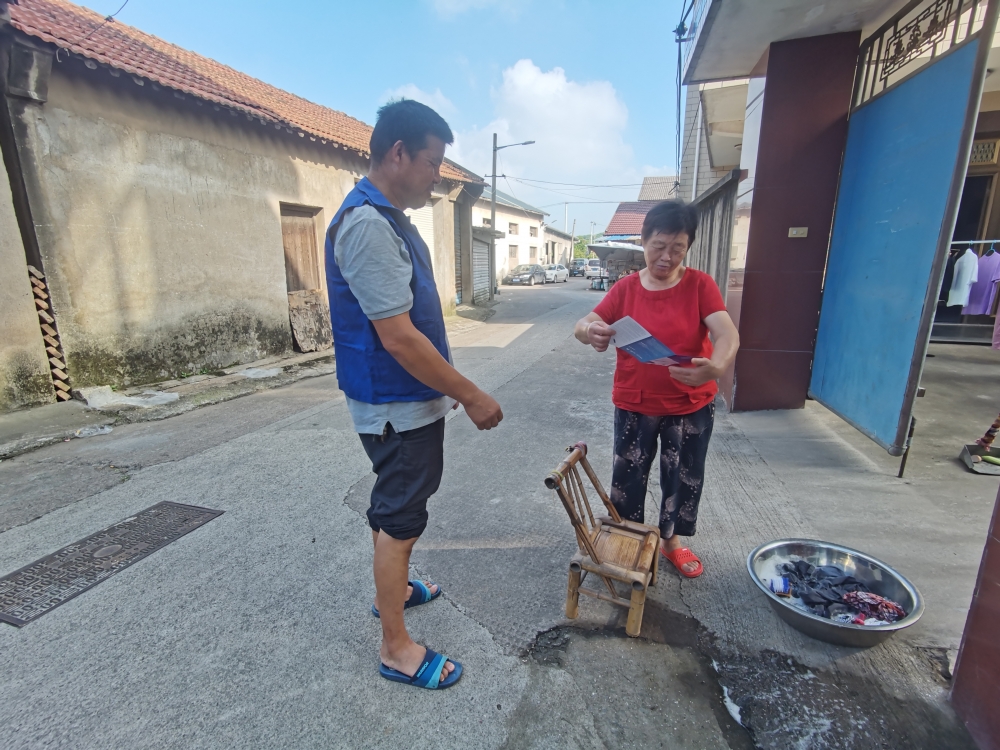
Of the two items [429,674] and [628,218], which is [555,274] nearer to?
[628,218]

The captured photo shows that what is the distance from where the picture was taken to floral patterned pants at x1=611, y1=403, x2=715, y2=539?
2332 mm

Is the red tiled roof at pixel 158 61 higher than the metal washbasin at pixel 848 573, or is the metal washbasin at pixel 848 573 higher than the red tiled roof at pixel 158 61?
the red tiled roof at pixel 158 61

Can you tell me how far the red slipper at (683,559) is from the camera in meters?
2.45

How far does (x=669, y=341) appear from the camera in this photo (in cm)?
220

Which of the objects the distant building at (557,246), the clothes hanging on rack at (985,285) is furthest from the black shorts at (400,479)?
the distant building at (557,246)

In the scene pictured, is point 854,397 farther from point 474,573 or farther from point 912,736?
point 474,573

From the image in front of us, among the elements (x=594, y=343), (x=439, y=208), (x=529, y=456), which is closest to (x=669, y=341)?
(x=594, y=343)

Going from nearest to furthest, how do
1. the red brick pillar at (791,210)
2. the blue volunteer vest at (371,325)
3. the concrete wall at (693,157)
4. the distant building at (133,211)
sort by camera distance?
the blue volunteer vest at (371,325) → the red brick pillar at (791,210) → the distant building at (133,211) → the concrete wall at (693,157)

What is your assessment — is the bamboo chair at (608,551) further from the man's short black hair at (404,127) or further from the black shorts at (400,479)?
the man's short black hair at (404,127)

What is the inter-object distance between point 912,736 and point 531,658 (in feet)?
4.14

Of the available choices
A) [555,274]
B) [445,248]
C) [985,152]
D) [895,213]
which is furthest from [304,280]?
[555,274]

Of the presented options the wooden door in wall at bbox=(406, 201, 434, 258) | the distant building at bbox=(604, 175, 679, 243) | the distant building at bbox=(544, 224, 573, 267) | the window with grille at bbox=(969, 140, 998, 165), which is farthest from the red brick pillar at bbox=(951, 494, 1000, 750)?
the distant building at bbox=(544, 224, 573, 267)

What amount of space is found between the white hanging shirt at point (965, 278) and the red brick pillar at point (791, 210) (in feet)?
11.9

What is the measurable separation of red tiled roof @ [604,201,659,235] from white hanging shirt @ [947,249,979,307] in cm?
2076
